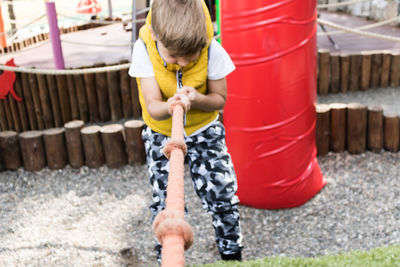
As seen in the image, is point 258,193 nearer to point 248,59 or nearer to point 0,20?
point 248,59

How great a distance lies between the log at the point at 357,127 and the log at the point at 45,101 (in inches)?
102

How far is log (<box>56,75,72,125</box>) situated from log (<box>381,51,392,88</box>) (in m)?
3.02

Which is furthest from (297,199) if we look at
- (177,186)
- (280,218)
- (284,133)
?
(177,186)

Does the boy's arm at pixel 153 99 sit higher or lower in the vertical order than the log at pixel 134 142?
higher

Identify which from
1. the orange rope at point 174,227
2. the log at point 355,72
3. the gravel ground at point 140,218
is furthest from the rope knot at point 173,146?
Result: the log at point 355,72

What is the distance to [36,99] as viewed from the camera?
4.29m

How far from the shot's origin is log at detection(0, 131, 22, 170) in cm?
344

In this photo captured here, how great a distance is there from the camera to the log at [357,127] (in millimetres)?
3457

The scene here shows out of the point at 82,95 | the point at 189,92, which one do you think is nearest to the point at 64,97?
the point at 82,95

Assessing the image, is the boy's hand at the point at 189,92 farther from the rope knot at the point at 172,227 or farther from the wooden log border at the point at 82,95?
the wooden log border at the point at 82,95

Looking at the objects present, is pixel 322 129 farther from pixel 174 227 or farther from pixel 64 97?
pixel 174 227

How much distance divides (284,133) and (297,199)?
45 cm

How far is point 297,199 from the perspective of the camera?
113 inches

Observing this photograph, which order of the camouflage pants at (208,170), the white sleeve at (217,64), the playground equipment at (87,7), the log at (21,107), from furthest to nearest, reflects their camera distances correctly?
the playground equipment at (87,7) < the log at (21,107) < the camouflage pants at (208,170) < the white sleeve at (217,64)
